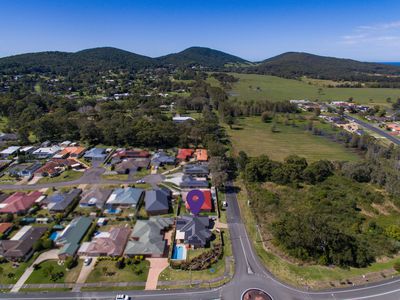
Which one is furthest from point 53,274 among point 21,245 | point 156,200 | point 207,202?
point 207,202

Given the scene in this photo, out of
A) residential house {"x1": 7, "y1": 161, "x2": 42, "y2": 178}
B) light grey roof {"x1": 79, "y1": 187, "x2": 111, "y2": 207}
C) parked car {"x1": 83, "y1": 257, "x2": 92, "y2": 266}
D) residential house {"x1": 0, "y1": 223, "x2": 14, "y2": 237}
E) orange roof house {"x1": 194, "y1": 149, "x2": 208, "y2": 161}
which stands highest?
orange roof house {"x1": 194, "y1": 149, "x2": 208, "y2": 161}

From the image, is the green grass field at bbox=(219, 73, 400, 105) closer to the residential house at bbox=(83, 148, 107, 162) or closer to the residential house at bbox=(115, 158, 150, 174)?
the residential house at bbox=(115, 158, 150, 174)

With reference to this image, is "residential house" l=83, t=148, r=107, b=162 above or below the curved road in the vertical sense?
above

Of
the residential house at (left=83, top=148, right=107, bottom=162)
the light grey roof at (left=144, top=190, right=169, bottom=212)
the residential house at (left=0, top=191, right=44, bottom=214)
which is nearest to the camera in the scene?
the residential house at (left=0, top=191, right=44, bottom=214)

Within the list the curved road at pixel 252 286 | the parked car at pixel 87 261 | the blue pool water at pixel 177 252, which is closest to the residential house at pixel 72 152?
the parked car at pixel 87 261

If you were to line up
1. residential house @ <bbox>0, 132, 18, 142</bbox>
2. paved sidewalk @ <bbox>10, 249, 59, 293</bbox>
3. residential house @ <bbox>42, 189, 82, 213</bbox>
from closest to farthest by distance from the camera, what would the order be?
paved sidewalk @ <bbox>10, 249, 59, 293</bbox>, residential house @ <bbox>42, 189, 82, 213</bbox>, residential house @ <bbox>0, 132, 18, 142</bbox>

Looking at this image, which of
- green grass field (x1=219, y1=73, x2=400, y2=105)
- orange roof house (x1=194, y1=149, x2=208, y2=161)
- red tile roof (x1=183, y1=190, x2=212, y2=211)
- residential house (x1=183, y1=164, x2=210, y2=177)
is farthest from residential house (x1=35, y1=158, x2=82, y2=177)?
green grass field (x1=219, y1=73, x2=400, y2=105)
